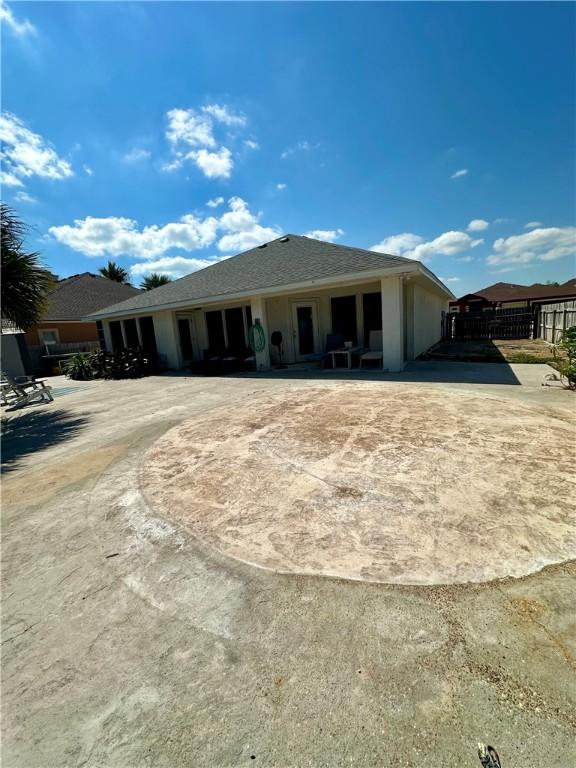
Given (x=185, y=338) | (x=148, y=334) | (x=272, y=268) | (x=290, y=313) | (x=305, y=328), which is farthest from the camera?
(x=148, y=334)

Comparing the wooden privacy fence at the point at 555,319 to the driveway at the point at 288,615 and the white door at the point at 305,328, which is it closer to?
the white door at the point at 305,328

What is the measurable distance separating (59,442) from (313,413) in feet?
13.8

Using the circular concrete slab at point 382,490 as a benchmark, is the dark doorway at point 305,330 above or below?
above

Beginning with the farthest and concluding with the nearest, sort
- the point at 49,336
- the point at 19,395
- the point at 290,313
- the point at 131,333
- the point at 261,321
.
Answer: the point at 49,336, the point at 131,333, the point at 290,313, the point at 261,321, the point at 19,395

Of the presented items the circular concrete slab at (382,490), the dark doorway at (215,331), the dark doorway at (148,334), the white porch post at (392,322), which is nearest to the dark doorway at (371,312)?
the white porch post at (392,322)

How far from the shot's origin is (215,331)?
45.9 feet

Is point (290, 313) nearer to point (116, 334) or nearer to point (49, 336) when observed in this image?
point (116, 334)

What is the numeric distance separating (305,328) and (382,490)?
9.69 metres

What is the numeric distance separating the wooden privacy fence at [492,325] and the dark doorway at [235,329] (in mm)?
13354

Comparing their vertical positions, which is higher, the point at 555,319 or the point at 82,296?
the point at 82,296

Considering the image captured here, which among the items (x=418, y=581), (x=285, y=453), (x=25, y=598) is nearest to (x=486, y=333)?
(x=285, y=453)

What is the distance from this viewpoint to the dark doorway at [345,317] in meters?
11.6

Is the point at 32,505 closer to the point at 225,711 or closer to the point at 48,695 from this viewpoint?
the point at 48,695

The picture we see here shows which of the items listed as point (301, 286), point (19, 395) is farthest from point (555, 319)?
point (19, 395)
